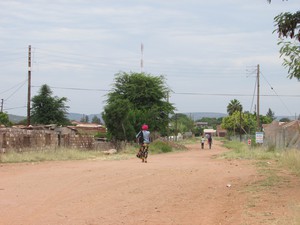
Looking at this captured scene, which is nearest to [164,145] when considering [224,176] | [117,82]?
[117,82]

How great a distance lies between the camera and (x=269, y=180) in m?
13.7

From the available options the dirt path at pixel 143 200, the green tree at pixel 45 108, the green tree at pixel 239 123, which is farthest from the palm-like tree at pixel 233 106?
the dirt path at pixel 143 200

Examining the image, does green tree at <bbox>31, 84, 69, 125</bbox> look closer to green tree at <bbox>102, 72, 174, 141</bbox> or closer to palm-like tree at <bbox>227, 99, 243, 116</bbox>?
green tree at <bbox>102, 72, 174, 141</bbox>

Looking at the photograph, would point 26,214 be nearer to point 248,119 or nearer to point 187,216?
point 187,216

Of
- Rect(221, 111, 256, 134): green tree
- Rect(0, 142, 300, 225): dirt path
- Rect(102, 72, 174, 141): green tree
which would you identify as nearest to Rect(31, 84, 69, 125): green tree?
Rect(102, 72, 174, 141): green tree

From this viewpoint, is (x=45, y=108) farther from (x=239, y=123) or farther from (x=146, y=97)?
(x=239, y=123)

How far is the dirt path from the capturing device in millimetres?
8500

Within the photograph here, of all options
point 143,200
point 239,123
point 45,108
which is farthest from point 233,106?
point 143,200

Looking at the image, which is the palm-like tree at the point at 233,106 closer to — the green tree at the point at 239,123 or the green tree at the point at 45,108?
the green tree at the point at 239,123

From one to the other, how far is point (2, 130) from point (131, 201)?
16.6m

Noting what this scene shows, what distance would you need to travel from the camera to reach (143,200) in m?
10.4

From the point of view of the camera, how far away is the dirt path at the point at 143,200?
850cm

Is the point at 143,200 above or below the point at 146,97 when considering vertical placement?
below

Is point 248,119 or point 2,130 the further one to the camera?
point 248,119
